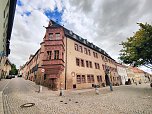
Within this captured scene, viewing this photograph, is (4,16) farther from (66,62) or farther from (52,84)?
(66,62)

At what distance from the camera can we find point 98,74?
30.7 m

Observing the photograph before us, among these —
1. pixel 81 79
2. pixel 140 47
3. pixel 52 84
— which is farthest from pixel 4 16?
pixel 140 47

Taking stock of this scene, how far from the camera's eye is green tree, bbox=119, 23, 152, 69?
63.0 ft

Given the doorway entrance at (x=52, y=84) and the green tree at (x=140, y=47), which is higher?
the green tree at (x=140, y=47)

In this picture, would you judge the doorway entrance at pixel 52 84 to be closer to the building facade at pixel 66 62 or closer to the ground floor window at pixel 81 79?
the building facade at pixel 66 62

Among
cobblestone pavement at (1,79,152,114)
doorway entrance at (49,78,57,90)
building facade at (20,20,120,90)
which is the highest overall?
building facade at (20,20,120,90)

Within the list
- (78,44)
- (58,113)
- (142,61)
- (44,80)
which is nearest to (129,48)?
(142,61)

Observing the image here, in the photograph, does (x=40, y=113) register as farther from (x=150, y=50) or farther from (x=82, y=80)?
(x=150, y=50)

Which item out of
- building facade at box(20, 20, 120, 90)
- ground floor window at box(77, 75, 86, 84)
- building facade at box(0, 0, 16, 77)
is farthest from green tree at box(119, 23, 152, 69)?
building facade at box(0, 0, 16, 77)

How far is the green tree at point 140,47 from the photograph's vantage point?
63.0 ft

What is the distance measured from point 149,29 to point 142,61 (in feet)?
19.4

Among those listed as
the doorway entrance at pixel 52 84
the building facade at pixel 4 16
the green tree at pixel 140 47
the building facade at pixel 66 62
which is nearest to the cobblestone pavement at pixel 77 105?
the doorway entrance at pixel 52 84

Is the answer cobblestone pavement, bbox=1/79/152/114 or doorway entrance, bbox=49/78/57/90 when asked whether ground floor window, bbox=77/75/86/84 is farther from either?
cobblestone pavement, bbox=1/79/152/114

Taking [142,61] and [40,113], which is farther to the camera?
[142,61]
